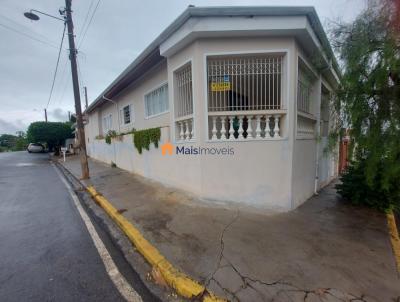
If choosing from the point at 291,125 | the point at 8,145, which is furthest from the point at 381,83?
the point at 8,145

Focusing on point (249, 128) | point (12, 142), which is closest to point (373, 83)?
point (249, 128)

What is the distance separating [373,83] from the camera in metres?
3.31

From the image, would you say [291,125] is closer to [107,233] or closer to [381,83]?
[381,83]

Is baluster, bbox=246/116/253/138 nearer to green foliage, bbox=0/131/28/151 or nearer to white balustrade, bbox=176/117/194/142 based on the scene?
white balustrade, bbox=176/117/194/142

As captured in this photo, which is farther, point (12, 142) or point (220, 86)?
point (12, 142)

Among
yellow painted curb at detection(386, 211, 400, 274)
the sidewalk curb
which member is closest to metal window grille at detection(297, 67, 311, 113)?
yellow painted curb at detection(386, 211, 400, 274)

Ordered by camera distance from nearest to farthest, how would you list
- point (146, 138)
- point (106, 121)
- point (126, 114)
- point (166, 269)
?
point (166, 269)
point (146, 138)
point (126, 114)
point (106, 121)

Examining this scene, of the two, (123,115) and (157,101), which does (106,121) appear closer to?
(123,115)

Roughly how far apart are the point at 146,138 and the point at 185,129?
2233mm

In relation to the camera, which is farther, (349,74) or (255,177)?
(255,177)

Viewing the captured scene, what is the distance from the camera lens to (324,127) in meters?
7.85

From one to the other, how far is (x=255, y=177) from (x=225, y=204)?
903 millimetres

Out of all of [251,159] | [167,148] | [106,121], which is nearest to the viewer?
[251,159]

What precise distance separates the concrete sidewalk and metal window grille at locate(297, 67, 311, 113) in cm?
258
